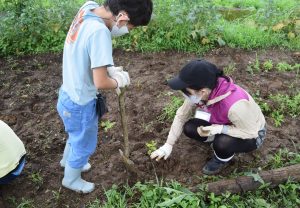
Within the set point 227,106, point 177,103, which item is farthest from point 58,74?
point 227,106

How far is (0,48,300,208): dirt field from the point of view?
10.8 feet

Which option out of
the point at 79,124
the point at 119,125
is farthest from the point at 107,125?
the point at 79,124

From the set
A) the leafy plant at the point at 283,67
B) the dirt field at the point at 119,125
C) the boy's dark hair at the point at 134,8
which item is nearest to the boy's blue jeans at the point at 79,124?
the dirt field at the point at 119,125

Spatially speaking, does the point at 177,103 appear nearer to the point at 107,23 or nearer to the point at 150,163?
the point at 150,163

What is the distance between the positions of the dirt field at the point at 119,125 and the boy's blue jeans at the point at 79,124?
1.71ft

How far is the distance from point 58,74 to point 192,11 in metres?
2.09

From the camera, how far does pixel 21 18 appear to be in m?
5.23

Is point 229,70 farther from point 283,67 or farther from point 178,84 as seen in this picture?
point 178,84

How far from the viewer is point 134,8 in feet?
7.61

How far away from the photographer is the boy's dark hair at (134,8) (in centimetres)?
231

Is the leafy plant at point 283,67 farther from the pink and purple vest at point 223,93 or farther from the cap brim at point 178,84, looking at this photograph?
the cap brim at point 178,84

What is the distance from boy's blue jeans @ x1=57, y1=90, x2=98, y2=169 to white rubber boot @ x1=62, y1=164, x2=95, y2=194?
19cm

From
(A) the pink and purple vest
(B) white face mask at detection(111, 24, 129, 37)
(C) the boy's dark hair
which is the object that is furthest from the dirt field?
(C) the boy's dark hair

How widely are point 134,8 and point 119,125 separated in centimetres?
182
